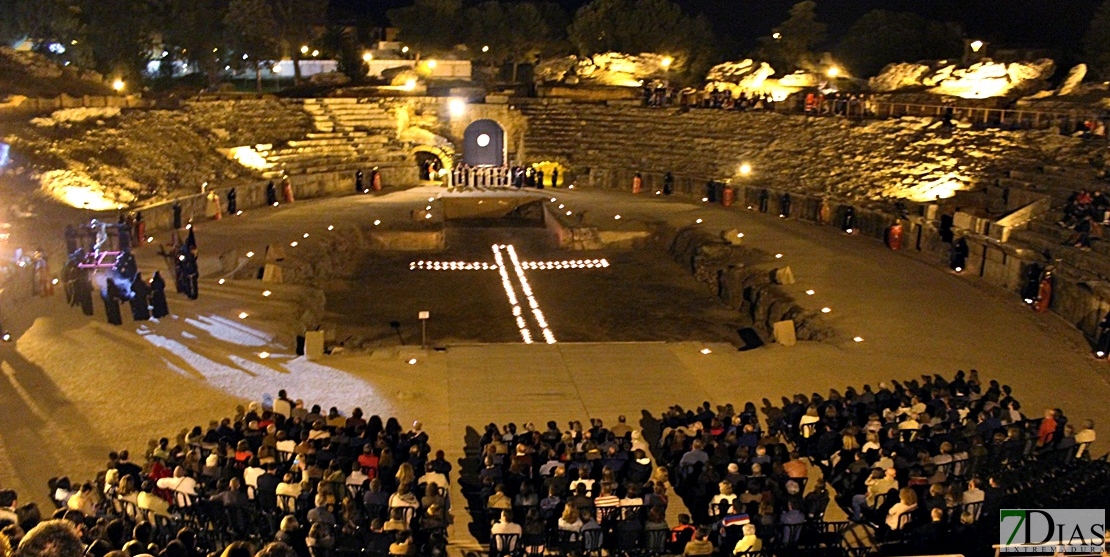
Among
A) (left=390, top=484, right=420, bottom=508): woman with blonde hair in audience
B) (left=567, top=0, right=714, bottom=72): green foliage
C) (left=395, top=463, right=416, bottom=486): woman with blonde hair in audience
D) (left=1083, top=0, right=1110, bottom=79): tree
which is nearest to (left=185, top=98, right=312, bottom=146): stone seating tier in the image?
(left=567, top=0, right=714, bottom=72): green foliage

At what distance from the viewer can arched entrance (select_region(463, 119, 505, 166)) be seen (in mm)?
49938

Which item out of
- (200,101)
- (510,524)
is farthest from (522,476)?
(200,101)

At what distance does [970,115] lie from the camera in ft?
110

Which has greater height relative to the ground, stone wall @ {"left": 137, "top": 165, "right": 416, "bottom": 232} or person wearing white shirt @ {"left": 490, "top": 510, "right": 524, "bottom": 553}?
stone wall @ {"left": 137, "top": 165, "right": 416, "bottom": 232}

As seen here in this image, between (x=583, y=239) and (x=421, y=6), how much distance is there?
4016cm

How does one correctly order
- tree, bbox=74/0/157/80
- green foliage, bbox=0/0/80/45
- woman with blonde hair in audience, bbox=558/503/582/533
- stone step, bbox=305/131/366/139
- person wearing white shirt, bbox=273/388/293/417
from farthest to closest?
tree, bbox=74/0/157/80 < green foliage, bbox=0/0/80/45 < stone step, bbox=305/131/366/139 < person wearing white shirt, bbox=273/388/293/417 < woman with blonde hair in audience, bbox=558/503/582/533

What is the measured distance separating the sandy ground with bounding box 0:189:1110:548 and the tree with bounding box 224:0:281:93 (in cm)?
3389

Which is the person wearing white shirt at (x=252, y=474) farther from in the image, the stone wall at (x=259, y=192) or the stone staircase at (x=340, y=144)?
the stone staircase at (x=340, y=144)

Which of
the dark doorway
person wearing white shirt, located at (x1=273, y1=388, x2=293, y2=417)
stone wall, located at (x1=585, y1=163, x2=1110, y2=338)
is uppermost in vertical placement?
the dark doorway

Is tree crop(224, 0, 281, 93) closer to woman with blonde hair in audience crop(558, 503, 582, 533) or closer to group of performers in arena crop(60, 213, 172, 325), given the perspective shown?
group of performers in arena crop(60, 213, 172, 325)

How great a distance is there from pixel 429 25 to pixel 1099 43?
39.1 metres

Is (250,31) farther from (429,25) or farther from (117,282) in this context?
(117,282)

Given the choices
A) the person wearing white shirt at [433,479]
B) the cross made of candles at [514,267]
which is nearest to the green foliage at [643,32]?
the cross made of candles at [514,267]

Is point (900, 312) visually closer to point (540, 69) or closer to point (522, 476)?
point (522, 476)
